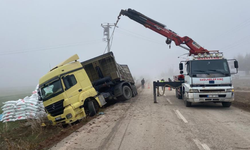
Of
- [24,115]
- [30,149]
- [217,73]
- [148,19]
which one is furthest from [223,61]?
[24,115]

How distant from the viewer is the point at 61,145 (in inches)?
202

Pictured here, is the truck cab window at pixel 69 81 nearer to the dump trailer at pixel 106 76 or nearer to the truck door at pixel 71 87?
the truck door at pixel 71 87

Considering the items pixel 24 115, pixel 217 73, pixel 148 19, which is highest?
pixel 148 19

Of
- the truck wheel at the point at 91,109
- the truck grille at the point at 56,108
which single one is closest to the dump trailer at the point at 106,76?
the truck wheel at the point at 91,109

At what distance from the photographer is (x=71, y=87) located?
9.02 m

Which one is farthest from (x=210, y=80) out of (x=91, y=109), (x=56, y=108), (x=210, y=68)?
(x=56, y=108)

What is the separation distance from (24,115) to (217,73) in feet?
35.8

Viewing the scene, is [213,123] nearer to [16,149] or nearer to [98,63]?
[16,149]

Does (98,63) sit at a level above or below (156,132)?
above

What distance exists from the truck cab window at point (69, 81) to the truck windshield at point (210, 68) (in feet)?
20.1

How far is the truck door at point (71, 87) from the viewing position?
28.7 feet

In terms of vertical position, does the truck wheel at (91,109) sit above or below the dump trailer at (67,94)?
below

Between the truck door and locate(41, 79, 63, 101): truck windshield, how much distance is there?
29 centimetres

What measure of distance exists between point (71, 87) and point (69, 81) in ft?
1.06
